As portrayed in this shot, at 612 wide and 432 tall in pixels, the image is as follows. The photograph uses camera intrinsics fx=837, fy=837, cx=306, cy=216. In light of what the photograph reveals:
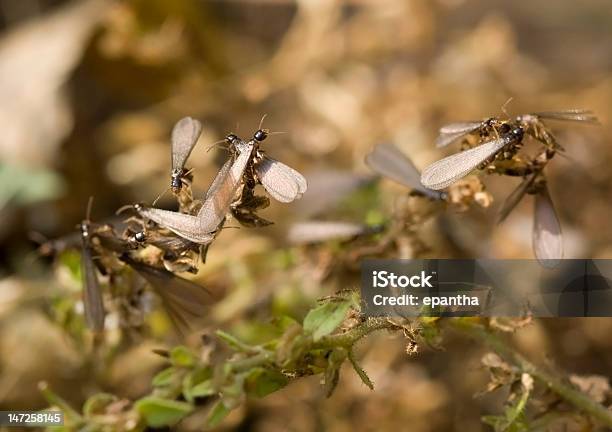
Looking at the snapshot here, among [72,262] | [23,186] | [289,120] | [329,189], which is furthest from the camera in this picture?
[289,120]

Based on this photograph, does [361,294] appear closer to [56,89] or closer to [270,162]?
[270,162]

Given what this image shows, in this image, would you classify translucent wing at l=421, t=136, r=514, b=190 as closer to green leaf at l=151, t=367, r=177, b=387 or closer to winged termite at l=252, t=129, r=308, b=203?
winged termite at l=252, t=129, r=308, b=203

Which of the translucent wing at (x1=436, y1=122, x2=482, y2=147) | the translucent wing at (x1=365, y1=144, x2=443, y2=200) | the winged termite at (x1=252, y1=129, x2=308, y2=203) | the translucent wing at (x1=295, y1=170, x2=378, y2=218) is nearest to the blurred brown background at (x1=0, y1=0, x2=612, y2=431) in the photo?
the translucent wing at (x1=295, y1=170, x2=378, y2=218)

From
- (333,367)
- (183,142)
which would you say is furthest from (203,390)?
(183,142)

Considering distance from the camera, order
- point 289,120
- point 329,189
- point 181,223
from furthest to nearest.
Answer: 1. point 289,120
2. point 329,189
3. point 181,223

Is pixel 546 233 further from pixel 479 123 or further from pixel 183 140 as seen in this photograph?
pixel 183 140
